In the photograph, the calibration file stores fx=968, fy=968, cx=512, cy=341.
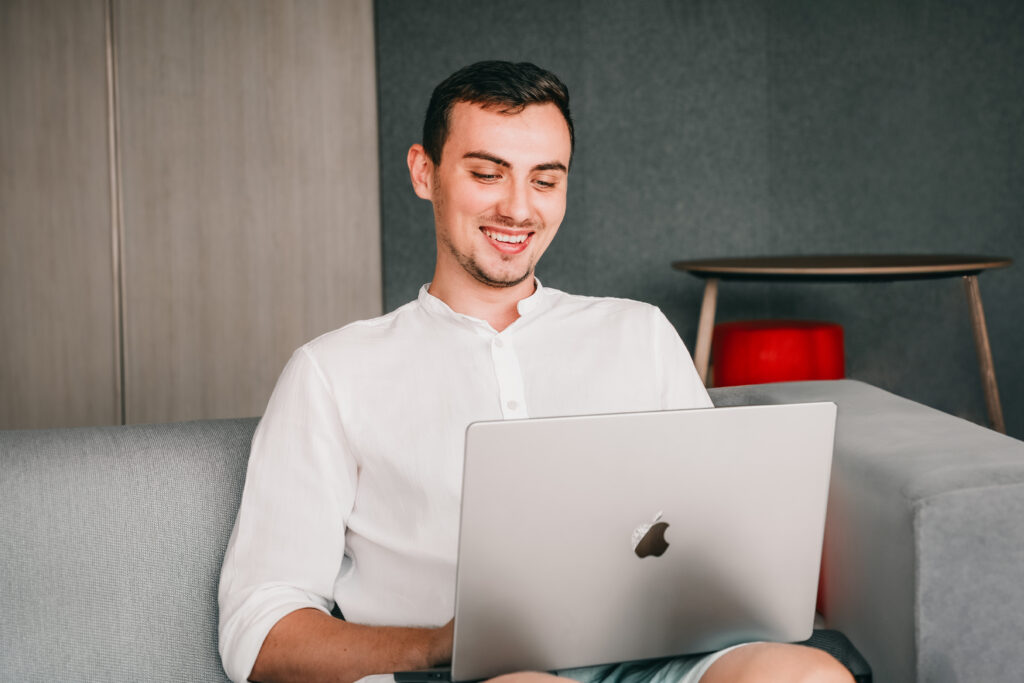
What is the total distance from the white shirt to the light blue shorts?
0.20m

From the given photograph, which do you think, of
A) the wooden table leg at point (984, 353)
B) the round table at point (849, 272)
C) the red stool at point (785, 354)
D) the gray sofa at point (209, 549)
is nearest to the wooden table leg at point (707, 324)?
the round table at point (849, 272)

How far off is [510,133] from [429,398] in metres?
0.38

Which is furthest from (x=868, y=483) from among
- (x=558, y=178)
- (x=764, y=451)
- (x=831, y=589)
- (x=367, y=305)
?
(x=367, y=305)

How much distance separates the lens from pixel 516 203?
1.34 meters

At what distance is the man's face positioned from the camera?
53.0 inches

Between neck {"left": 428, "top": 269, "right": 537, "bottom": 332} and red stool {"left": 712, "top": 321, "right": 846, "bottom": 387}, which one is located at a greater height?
neck {"left": 428, "top": 269, "right": 537, "bottom": 332}

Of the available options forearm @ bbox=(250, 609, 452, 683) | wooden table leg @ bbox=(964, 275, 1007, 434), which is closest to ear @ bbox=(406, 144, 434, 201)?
forearm @ bbox=(250, 609, 452, 683)

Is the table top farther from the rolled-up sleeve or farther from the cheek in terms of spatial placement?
the rolled-up sleeve

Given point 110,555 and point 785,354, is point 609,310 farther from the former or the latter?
point 785,354

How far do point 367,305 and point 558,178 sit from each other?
260 centimetres

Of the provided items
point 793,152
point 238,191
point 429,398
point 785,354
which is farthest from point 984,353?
point 238,191

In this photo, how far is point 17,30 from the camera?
140 inches

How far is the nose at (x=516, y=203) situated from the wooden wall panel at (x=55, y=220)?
2.80m

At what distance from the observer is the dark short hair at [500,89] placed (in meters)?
1.34
